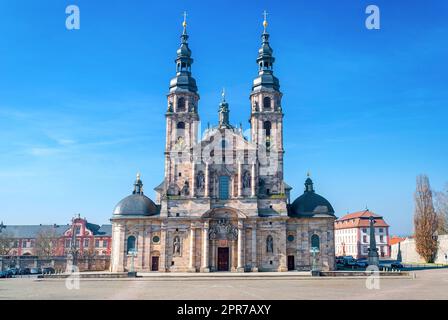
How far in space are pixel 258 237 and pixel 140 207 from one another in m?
15.8

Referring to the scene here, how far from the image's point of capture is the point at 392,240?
121m

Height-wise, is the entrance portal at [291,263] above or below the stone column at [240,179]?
below

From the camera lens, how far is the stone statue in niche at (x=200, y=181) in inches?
2259

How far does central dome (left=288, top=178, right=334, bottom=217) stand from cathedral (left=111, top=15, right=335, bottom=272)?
13 centimetres

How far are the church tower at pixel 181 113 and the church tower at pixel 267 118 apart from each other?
8.53 meters

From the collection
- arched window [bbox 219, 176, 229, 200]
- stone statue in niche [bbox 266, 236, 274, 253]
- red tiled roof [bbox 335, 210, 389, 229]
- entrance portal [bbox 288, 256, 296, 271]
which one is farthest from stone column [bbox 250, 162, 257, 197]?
red tiled roof [bbox 335, 210, 389, 229]

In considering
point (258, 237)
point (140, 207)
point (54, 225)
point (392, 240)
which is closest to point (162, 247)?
point (140, 207)

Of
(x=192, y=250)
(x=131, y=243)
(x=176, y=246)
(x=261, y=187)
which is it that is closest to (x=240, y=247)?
(x=192, y=250)

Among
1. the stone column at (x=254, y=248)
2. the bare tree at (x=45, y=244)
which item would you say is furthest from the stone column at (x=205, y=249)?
the bare tree at (x=45, y=244)

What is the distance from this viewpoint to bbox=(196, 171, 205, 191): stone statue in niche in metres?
57.4

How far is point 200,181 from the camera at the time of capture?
57625 mm

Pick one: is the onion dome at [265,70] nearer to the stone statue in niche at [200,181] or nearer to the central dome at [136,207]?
the stone statue in niche at [200,181]

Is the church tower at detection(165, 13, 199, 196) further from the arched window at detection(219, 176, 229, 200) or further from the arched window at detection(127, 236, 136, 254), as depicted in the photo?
the arched window at detection(127, 236, 136, 254)

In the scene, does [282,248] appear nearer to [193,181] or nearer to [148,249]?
[193,181]
